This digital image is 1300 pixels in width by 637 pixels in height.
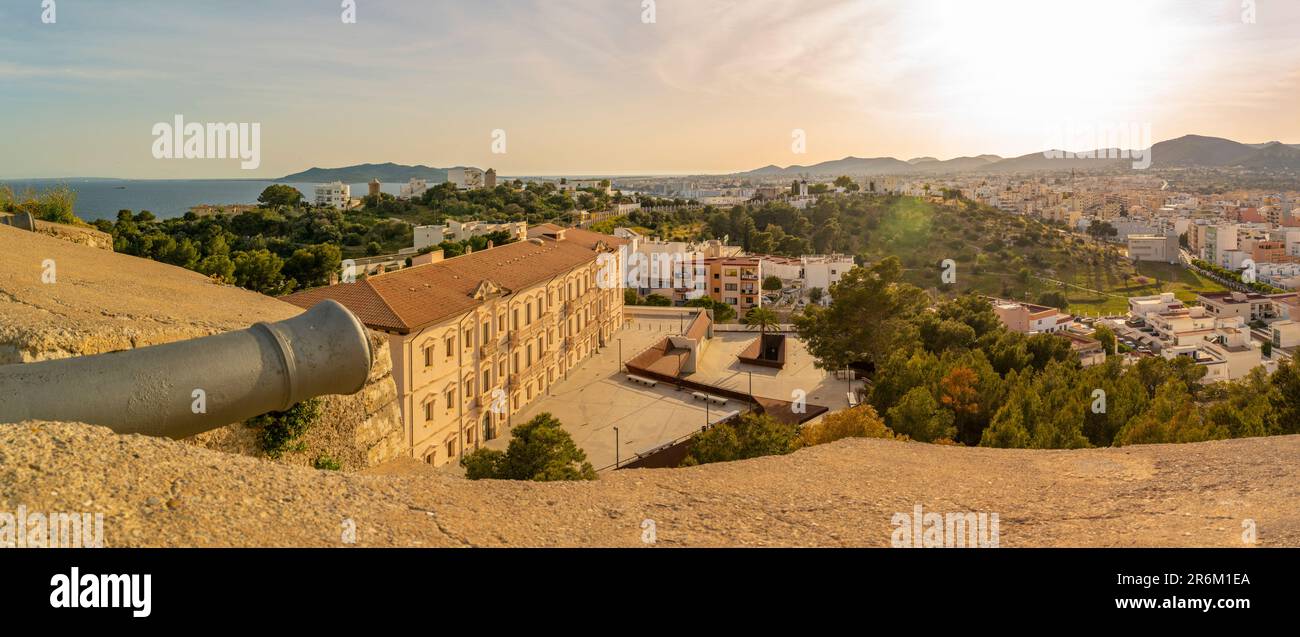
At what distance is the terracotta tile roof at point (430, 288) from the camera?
20.5 metres

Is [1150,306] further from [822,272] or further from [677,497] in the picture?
[677,497]

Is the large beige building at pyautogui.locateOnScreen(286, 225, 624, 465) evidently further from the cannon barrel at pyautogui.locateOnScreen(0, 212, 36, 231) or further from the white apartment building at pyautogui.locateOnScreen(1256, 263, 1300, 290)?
the white apartment building at pyautogui.locateOnScreen(1256, 263, 1300, 290)

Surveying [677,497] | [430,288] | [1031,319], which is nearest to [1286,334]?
[1031,319]

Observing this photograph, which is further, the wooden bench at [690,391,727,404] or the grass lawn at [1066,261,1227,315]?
the grass lawn at [1066,261,1227,315]

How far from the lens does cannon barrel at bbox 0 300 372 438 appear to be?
13.1 feet

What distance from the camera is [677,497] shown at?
5426 mm

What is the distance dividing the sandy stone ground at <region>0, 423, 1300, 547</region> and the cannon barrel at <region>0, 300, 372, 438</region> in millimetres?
211

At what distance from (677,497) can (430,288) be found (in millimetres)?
19353

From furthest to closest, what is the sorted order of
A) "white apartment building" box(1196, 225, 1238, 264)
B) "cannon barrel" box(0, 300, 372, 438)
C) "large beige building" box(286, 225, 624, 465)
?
"white apartment building" box(1196, 225, 1238, 264)
"large beige building" box(286, 225, 624, 465)
"cannon barrel" box(0, 300, 372, 438)

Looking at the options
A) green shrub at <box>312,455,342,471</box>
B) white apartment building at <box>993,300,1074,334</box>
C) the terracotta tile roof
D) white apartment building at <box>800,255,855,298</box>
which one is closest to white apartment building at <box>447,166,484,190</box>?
white apartment building at <box>800,255,855,298</box>
